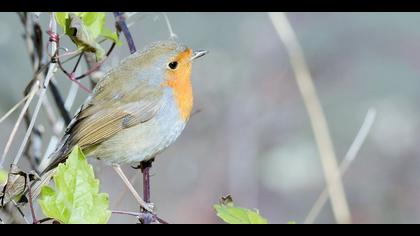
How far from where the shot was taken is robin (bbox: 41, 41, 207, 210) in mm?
3037

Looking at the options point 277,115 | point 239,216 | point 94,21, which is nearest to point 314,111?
point 94,21

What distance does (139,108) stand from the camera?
10.3 feet

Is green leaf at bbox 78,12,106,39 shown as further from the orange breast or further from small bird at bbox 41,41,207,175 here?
the orange breast

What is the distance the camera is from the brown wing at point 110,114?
302 cm

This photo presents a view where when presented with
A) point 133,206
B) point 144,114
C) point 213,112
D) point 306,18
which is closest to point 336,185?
point 144,114

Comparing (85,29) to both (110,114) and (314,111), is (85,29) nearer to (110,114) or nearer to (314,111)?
(110,114)

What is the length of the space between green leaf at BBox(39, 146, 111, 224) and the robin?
4.06 feet

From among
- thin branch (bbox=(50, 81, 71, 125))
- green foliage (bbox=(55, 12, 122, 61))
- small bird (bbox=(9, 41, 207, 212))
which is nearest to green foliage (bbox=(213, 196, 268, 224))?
green foliage (bbox=(55, 12, 122, 61))

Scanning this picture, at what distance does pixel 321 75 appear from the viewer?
7.36m

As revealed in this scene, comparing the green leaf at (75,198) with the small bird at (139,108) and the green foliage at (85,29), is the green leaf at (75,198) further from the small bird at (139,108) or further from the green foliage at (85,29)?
the small bird at (139,108)

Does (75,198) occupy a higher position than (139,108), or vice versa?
(139,108)

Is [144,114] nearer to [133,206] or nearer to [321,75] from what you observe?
[133,206]

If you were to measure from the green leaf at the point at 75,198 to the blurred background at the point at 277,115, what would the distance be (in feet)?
11.7

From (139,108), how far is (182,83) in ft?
0.69
